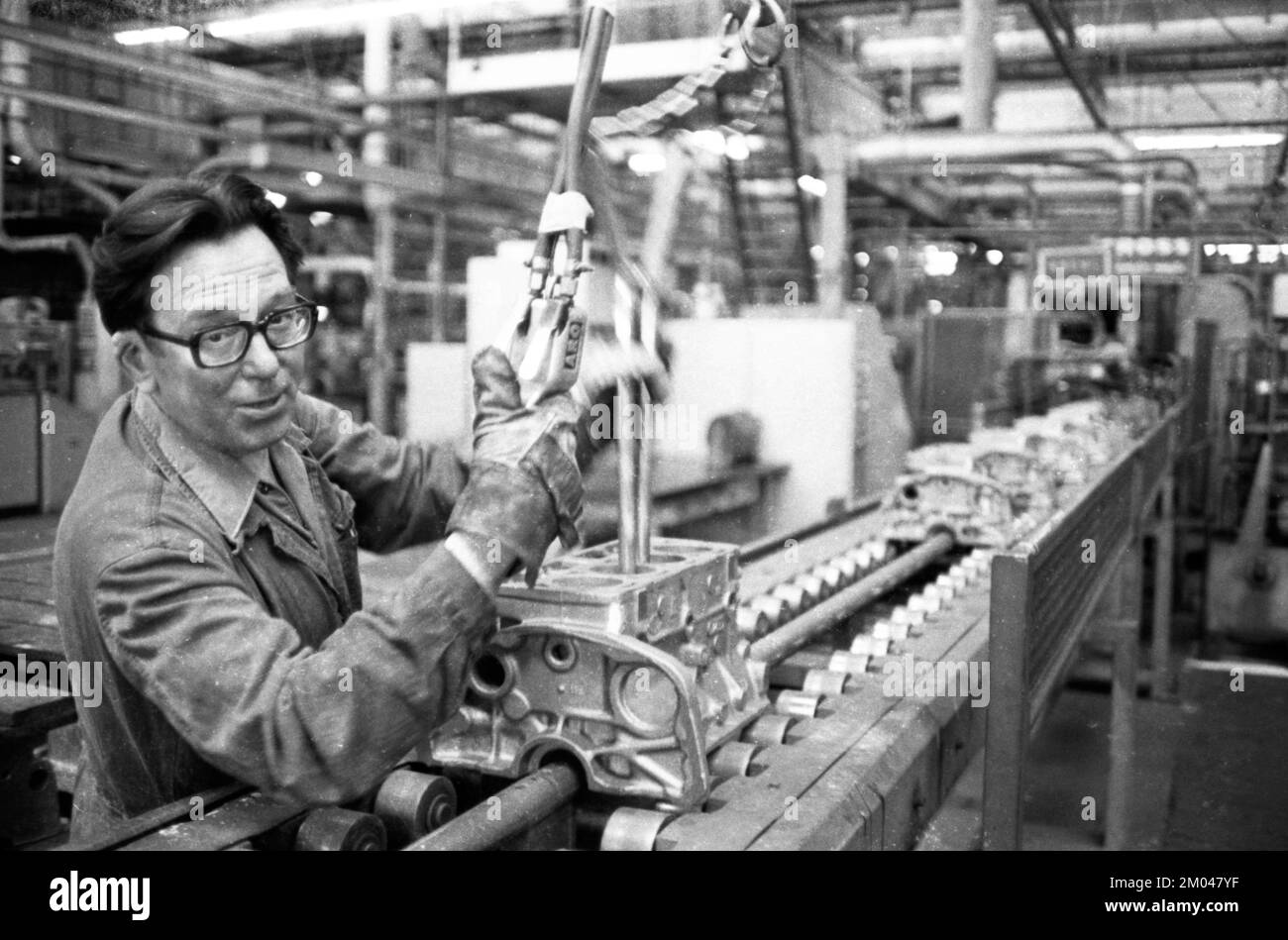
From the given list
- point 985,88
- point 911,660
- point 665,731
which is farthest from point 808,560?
point 985,88

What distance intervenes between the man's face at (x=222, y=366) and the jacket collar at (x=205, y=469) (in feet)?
0.03

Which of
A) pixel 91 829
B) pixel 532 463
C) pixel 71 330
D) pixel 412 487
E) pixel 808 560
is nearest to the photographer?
pixel 532 463

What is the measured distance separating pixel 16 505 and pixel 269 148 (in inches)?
96.0

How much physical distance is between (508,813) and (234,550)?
369 millimetres

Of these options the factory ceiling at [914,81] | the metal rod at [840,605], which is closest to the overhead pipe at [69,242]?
the factory ceiling at [914,81]

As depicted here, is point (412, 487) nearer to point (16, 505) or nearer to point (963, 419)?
point (16, 505)

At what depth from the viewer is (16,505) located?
5484 mm

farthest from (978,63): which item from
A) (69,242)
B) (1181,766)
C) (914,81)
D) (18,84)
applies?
(69,242)

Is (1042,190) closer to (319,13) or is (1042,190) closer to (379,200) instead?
(379,200)

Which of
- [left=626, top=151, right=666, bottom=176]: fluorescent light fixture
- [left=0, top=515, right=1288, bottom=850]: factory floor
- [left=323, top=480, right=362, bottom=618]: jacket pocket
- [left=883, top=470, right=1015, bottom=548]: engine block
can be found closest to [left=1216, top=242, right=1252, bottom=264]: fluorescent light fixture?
[left=0, top=515, right=1288, bottom=850]: factory floor

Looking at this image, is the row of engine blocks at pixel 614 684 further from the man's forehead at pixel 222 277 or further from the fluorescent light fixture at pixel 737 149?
the fluorescent light fixture at pixel 737 149

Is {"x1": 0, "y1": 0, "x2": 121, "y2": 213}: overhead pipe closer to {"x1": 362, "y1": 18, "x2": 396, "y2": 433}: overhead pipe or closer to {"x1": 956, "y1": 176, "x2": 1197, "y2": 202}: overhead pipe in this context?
{"x1": 362, "y1": 18, "x2": 396, "y2": 433}: overhead pipe

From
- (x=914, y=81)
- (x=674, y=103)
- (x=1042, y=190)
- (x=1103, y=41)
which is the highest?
(x=914, y=81)

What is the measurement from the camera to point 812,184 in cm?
792
